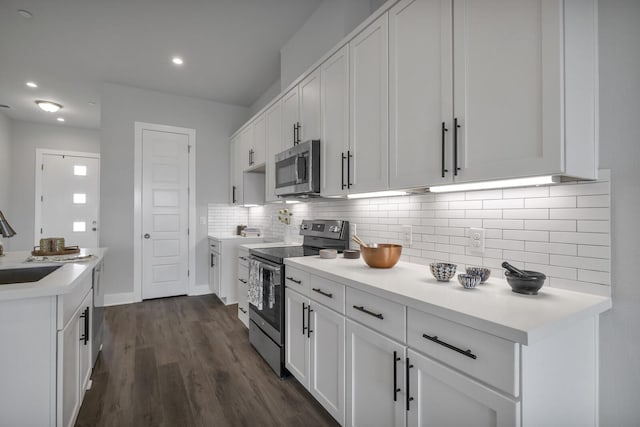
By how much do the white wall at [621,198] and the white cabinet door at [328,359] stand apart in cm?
108

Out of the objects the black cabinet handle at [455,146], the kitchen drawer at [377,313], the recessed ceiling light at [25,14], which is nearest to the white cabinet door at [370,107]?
the black cabinet handle at [455,146]

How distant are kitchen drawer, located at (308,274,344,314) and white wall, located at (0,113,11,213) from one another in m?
6.24

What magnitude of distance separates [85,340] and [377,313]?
1.92m

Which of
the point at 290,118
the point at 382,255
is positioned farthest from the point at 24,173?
the point at 382,255

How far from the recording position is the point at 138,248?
4219mm

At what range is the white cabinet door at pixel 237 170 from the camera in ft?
14.4

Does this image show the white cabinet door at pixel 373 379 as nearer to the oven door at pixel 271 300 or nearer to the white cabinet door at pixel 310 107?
the oven door at pixel 271 300

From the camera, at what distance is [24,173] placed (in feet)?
18.3

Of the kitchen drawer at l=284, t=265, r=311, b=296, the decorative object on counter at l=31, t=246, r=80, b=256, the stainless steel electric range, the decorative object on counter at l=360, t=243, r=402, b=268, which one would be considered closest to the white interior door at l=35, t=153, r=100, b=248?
the decorative object on counter at l=31, t=246, r=80, b=256

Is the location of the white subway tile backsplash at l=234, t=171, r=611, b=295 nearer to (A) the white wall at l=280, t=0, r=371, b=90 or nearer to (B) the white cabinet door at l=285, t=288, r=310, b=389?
(B) the white cabinet door at l=285, t=288, r=310, b=389

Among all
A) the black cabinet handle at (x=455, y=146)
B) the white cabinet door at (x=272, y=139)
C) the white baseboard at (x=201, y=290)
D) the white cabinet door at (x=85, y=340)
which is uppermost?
the white cabinet door at (x=272, y=139)

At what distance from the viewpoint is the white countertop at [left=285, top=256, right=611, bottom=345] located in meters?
0.89

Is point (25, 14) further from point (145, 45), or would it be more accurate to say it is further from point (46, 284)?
point (46, 284)

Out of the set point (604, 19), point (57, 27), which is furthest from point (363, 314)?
point (57, 27)
